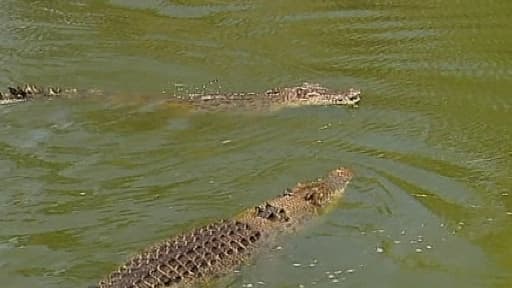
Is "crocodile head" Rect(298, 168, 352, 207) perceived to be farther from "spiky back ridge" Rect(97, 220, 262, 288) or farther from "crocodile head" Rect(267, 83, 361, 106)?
"crocodile head" Rect(267, 83, 361, 106)

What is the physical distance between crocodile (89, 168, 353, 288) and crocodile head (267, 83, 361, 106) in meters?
1.73

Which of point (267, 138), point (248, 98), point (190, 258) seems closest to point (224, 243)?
point (190, 258)

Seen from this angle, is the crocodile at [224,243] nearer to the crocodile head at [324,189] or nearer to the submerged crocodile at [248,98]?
the crocodile head at [324,189]

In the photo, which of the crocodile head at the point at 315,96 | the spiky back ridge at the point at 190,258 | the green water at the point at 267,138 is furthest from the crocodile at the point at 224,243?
the crocodile head at the point at 315,96

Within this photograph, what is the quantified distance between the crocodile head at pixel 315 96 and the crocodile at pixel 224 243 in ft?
5.67

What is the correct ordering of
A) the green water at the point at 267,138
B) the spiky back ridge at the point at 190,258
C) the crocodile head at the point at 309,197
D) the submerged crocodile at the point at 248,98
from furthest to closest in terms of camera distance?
the submerged crocodile at the point at 248,98 → the crocodile head at the point at 309,197 → the green water at the point at 267,138 → the spiky back ridge at the point at 190,258

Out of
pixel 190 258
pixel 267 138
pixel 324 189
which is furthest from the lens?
pixel 267 138

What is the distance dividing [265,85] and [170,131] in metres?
1.71

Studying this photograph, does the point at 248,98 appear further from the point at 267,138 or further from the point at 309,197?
the point at 309,197

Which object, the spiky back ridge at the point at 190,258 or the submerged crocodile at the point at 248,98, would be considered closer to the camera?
the spiky back ridge at the point at 190,258

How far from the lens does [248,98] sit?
988 cm

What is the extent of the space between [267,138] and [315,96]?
95 cm

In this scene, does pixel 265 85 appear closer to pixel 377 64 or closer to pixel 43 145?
pixel 377 64

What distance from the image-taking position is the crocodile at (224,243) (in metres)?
6.47
